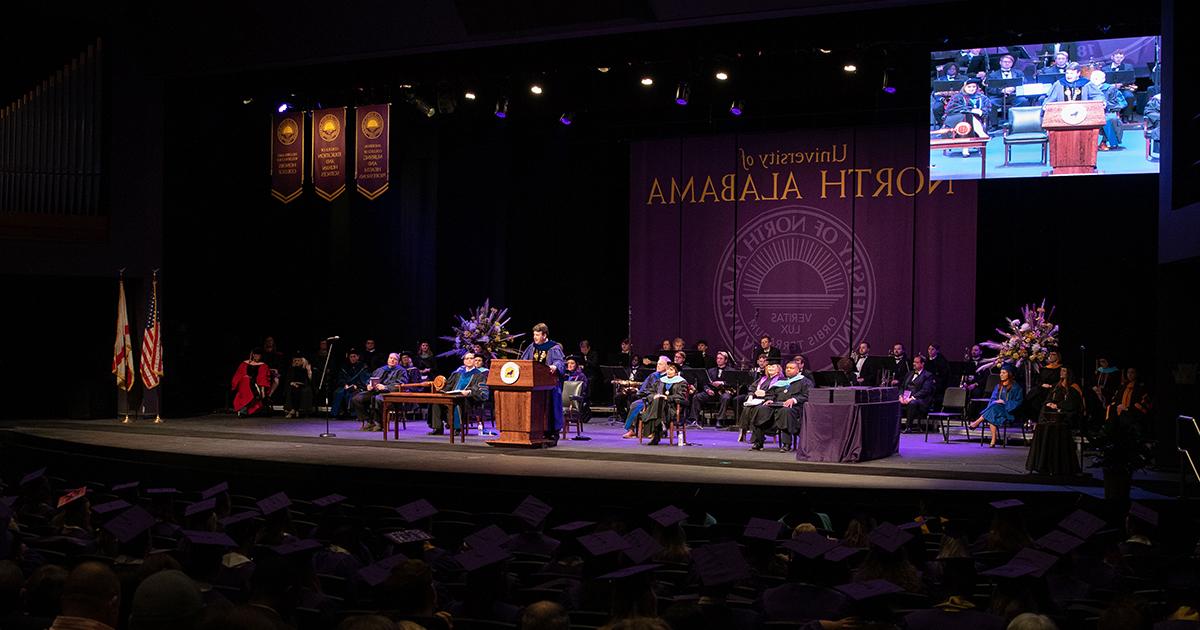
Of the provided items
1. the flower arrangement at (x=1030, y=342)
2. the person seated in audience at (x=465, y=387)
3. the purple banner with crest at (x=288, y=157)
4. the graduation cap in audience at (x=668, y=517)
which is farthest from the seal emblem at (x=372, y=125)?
the graduation cap in audience at (x=668, y=517)

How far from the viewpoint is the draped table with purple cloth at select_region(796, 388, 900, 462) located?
11547mm

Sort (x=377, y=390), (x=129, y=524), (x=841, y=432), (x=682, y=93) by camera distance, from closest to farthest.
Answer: (x=129, y=524)
(x=841, y=432)
(x=682, y=93)
(x=377, y=390)

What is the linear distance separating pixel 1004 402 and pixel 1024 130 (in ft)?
11.7

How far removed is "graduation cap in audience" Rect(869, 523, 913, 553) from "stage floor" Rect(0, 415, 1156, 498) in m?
4.47

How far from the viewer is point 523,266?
20547 mm

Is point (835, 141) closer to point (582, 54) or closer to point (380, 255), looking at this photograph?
point (582, 54)

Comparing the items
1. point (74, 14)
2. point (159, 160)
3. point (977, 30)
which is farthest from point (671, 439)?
point (74, 14)

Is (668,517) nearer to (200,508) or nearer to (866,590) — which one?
(866,590)

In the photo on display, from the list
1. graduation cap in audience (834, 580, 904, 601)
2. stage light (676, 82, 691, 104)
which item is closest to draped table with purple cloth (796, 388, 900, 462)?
stage light (676, 82, 691, 104)

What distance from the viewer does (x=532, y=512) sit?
623 centimetres

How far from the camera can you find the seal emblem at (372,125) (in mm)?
14859

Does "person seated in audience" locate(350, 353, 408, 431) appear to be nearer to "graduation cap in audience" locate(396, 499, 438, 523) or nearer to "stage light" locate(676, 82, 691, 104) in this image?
"stage light" locate(676, 82, 691, 104)

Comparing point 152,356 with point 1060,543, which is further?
point 152,356

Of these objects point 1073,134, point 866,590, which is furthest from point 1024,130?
point 866,590
